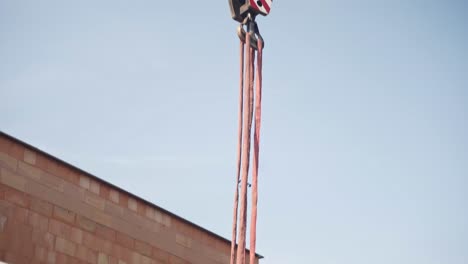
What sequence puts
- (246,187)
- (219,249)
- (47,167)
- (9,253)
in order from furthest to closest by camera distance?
(219,249) < (47,167) < (9,253) < (246,187)

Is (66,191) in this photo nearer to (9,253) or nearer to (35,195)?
(35,195)

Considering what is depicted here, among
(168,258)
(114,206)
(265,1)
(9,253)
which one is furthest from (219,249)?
(265,1)

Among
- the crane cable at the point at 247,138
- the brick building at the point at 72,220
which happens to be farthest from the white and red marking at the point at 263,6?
the brick building at the point at 72,220

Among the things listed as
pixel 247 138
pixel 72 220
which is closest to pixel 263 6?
pixel 247 138

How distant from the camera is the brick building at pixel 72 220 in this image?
1661 centimetres

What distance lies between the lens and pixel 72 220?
17.6 metres

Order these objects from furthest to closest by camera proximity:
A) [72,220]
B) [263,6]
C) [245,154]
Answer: [72,220]
[263,6]
[245,154]

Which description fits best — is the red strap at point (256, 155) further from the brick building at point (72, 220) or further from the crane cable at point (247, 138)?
the brick building at point (72, 220)

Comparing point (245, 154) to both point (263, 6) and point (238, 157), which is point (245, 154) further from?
point (263, 6)

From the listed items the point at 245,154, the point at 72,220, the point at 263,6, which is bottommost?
the point at 245,154

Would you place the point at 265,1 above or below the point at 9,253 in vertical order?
above

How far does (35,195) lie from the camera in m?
17.0

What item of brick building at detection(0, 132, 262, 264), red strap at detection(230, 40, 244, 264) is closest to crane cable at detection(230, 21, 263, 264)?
red strap at detection(230, 40, 244, 264)

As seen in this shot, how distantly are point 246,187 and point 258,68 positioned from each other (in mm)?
1852
